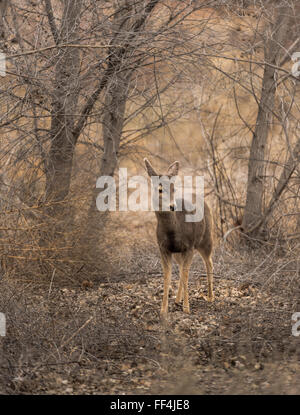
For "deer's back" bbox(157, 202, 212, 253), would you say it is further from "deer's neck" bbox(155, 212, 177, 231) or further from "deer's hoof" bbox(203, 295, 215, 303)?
"deer's hoof" bbox(203, 295, 215, 303)

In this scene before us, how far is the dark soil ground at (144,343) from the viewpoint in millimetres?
5859

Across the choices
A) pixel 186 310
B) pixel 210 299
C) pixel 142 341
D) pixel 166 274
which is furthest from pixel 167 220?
pixel 142 341

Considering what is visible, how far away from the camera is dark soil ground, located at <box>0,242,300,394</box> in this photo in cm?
586

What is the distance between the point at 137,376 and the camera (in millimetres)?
6168

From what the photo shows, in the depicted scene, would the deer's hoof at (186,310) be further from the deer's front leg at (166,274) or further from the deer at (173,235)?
the deer's front leg at (166,274)

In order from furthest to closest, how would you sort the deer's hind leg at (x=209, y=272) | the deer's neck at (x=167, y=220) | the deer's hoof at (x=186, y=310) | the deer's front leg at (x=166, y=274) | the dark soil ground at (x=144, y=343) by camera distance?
the deer's hind leg at (x=209, y=272), the deer's hoof at (x=186, y=310), the deer's front leg at (x=166, y=274), the deer's neck at (x=167, y=220), the dark soil ground at (x=144, y=343)

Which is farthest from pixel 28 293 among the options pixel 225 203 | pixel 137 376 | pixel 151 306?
pixel 225 203

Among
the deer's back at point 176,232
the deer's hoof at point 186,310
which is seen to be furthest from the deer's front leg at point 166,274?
the deer's hoof at point 186,310

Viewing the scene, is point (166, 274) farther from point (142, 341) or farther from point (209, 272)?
point (142, 341)

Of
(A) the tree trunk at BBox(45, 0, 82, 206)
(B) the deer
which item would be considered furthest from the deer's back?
(A) the tree trunk at BBox(45, 0, 82, 206)

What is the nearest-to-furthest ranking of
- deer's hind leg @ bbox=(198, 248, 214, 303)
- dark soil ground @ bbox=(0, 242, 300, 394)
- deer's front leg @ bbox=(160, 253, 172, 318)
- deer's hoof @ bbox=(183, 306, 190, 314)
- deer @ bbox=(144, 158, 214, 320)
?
dark soil ground @ bbox=(0, 242, 300, 394), deer @ bbox=(144, 158, 214, 320), deer's front leg @ bbox=(160, 253, 172, 318), deer's hoof @ bbox=(183, 306, 190, 314), deer's hind leg @ bbox=(198, 248, 214, 303)

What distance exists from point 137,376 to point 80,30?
4.10m

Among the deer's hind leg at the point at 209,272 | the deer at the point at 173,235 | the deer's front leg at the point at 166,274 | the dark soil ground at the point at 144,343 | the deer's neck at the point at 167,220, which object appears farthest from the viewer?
the deer's hind leg at the point at 209,272
